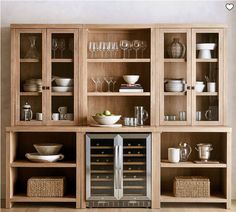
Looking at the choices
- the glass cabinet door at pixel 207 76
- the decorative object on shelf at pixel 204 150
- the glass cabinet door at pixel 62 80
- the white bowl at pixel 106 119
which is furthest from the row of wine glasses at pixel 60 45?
the decorative object on shelf at pixel 204 150

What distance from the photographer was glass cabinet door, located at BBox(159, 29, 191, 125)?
648cm

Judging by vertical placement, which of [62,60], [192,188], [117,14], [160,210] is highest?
[117,14]

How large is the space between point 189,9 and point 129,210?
2352 millimetres

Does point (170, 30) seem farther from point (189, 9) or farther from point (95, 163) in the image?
point (95, 163)

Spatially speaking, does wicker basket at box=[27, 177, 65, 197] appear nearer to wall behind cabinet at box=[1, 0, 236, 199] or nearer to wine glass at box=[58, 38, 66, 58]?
wall behind cabinet at box=[1, 0, 236, 199]

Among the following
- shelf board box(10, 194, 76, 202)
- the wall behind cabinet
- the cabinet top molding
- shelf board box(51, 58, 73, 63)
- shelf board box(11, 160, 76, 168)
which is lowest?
shelf board box(10, 194, 76, 202)

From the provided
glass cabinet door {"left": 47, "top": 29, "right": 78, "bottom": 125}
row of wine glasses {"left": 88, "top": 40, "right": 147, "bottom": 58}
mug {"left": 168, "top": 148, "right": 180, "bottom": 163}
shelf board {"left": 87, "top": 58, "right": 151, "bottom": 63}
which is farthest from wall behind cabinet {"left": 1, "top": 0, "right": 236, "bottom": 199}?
mug {"left": 168, "top": 148, "right": 180, "bottom": 163}

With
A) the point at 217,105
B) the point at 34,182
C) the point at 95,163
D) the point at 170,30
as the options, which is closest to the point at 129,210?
the point at 95,163

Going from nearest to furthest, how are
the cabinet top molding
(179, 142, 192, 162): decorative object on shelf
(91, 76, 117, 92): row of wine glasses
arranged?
the cabinet top molding
(179, 142, 192, 162): decorative object on shelf
(91, 76, 117, 92): row of wine glasses

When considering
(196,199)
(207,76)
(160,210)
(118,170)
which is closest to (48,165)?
(118,170)

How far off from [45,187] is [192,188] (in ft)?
5.13

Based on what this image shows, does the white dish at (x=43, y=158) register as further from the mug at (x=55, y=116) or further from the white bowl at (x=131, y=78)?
the white bowl at (x=131, y=78)

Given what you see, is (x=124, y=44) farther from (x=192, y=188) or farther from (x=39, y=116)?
(x=192, y=188)

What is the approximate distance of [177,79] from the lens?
657 cm
